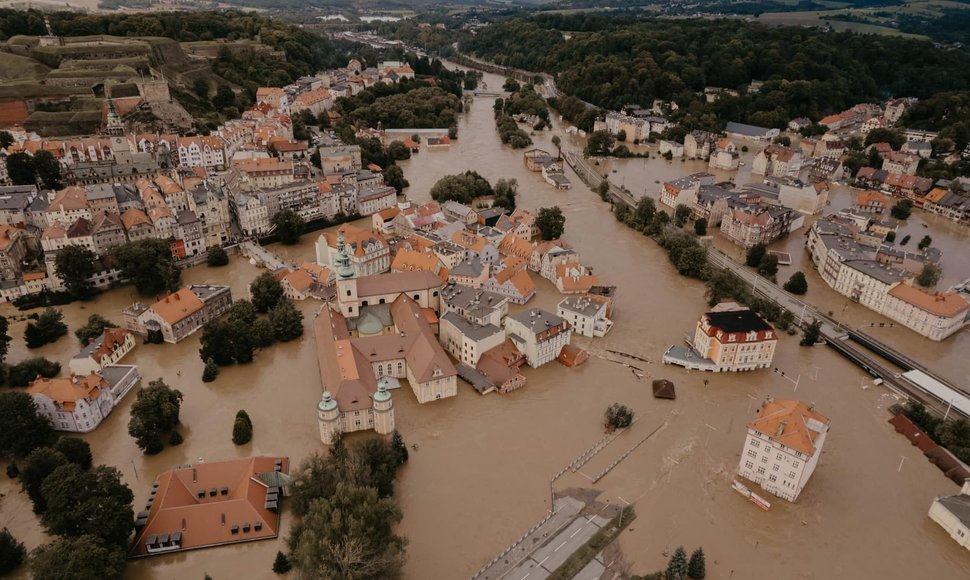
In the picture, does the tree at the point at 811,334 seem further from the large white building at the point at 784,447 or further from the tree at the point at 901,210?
the tree at the point at 901,210

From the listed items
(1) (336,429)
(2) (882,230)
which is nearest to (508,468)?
(1) (336,429)

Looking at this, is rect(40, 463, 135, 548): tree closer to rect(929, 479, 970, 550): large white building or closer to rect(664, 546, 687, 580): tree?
rect(664, 546, 687, 580): tree

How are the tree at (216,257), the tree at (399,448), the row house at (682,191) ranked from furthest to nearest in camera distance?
the row house at (682,191), the tree at (216,257), the tree at (399,448)

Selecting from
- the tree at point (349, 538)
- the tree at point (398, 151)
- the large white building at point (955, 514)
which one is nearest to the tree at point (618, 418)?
the tree at point (349, 538)

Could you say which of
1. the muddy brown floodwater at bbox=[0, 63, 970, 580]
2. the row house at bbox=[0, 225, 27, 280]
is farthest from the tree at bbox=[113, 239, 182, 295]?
the row house at bbox=[0, 225, 27, 280]

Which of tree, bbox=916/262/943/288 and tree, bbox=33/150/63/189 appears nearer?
tree, bbox=916/262/943/288

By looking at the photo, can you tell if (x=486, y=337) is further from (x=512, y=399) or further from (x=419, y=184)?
(x=419, y=184)
